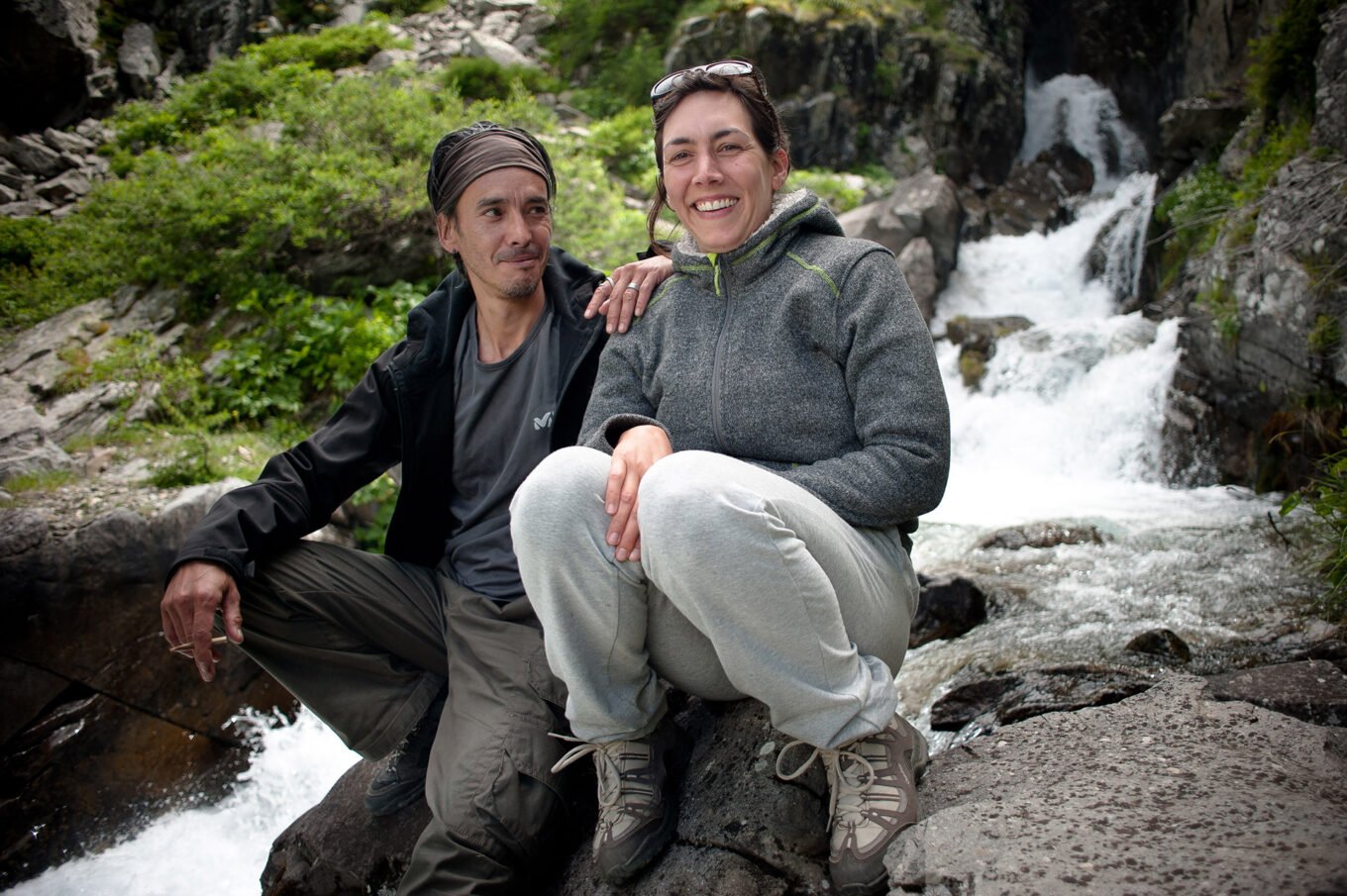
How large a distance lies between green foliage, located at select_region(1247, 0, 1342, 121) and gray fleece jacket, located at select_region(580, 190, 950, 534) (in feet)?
22.4

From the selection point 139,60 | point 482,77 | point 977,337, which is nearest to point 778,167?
point 977,337

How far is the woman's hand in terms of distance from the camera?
176 cm

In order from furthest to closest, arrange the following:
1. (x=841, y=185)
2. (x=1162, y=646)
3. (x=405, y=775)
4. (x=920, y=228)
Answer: (x=841, y=185) < (x=920, y=228) < (x=1162, y=646) < (x=405, y=775)

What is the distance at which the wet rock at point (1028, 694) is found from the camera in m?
2.57

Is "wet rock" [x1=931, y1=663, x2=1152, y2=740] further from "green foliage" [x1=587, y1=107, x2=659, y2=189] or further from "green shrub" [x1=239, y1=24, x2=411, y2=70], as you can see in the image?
"green shrub" [x1=239, y1=24, x2=411, y2=70]

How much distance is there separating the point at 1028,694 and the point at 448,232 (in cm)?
263

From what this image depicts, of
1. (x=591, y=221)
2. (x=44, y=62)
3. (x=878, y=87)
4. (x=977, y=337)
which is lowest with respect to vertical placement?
(x=977, y=337)

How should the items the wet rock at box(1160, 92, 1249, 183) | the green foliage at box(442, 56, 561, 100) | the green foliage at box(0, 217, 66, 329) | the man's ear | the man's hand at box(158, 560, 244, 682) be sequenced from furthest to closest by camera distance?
the green foliage at box(442, 56, 561, 100) < the wet rock at box(1160, 92, 1249, 183) < the green foliage at box(0, 217, 66, 329) < the man's ear < the man's hand at box(158, 560, 244, 682)

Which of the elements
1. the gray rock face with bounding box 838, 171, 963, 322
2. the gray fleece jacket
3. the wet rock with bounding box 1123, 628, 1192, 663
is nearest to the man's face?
the gray fleece jacket

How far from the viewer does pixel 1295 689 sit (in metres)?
2.41

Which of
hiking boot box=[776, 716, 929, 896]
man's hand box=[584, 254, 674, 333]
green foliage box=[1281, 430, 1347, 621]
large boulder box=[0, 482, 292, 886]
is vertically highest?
man's hand box=[584, 254, 674, 333]

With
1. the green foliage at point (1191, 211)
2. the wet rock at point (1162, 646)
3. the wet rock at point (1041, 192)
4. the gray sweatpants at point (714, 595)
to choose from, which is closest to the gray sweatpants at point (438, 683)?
the gray sweatpants at point (714, 595)

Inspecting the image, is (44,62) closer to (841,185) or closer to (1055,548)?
(841,185)

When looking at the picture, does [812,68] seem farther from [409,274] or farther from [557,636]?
[557,636]
